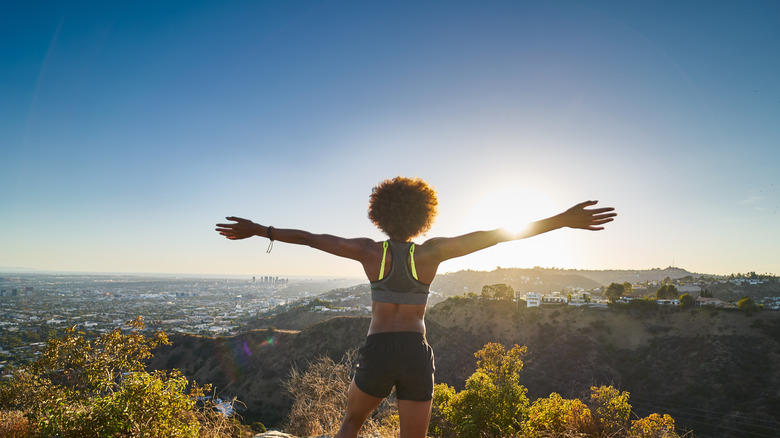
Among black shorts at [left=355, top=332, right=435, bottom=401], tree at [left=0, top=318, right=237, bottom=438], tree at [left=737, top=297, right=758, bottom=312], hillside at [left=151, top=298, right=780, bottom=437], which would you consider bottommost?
hillside at [left=151, top=298, right=780, bottom=437]

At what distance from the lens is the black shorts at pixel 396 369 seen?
2.17 meters

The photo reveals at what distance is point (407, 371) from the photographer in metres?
2.17

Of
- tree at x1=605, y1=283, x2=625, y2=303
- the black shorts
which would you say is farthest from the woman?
tree at x1=605, y1=283, x2=625, y2=303

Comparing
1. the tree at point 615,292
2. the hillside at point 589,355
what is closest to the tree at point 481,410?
the hillside at point 589,355

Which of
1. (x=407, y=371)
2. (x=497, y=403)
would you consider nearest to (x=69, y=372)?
(x=407, y=371)

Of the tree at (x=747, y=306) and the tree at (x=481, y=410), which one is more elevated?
the tree at (x=481, y=410)

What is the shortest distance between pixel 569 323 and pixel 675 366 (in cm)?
1275

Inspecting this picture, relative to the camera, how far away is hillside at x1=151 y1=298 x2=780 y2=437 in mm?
32156

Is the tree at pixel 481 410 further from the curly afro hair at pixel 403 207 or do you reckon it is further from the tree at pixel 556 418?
the curly afro hair at pixel 403 207

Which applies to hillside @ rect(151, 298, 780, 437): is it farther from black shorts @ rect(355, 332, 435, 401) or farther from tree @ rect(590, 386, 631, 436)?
black shorts @ rect(355, 332, 435, 401)

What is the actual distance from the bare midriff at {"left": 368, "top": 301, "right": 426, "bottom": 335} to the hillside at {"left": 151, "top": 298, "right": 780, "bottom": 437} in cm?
3373

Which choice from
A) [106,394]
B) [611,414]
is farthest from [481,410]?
[106,394]

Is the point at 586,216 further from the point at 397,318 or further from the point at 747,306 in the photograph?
the point at 747,306

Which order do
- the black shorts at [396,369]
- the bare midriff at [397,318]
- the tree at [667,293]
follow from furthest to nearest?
the tree at [667,293] → the bare midriff at [397,318] → the black shorts at [396,369]
